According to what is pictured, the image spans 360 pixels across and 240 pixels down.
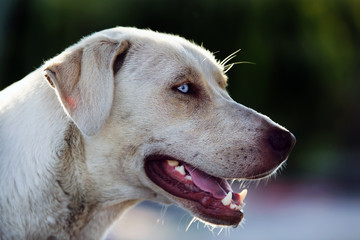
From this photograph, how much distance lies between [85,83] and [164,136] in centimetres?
47

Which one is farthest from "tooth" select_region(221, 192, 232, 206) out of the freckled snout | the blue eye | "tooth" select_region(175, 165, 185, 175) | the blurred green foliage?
the blurred green foliage

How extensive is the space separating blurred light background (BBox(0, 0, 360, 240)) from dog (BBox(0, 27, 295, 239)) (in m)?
5.11

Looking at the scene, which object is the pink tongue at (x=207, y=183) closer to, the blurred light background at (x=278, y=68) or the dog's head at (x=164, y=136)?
the dog's head at (x=164, y=136)

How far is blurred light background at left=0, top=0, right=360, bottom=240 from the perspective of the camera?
9539 mm

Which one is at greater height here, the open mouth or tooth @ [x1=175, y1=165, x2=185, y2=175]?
tooth @ [x1=175, y1=165, x2=185, y2=175]

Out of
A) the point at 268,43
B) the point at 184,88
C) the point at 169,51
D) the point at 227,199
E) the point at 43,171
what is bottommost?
the point at 268,43

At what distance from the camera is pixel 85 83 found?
3145 millimetres

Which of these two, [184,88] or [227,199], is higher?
[184,88]

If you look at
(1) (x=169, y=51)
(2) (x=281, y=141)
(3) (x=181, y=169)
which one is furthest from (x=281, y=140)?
(1) (x=169, y=51)

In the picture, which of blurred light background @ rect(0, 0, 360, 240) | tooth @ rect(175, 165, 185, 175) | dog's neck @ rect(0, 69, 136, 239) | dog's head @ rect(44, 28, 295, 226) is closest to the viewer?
dog's neck @ rect(0, 69, 136, 239)

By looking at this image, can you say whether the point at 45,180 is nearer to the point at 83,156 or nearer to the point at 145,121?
the point at 83,156

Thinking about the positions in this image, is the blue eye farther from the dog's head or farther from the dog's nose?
the dog's nose

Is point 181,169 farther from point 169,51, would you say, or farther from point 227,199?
point 169,51

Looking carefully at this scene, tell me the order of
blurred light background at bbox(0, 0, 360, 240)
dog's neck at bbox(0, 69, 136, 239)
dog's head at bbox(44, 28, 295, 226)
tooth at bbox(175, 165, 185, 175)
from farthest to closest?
blurred light background at bbox(0, 0, 360, 240), tooth at bbox(175, 165, 185, 175), dog's head at bbox(44, 28, 295, 226), dog's neck at bbox(0, 69, 136, 239)
